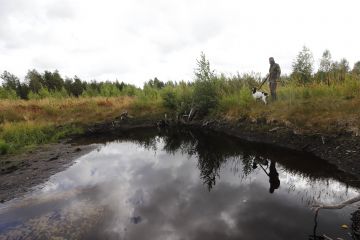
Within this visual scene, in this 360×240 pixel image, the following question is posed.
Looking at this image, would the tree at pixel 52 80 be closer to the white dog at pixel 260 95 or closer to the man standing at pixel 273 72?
the white dog at pixel 260 95

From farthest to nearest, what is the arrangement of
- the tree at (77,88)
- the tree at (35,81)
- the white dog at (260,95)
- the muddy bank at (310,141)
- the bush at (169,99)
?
the tree at (77,88) → the tree at (35,81) → the bush at (169,99) → the white dog at (260,95) → the muddy bank at (310,141)

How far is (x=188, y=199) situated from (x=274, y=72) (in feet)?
28.9

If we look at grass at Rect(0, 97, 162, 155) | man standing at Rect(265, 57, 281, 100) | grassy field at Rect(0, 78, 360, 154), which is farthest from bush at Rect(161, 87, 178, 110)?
man standing at Rect(265, 57, 281, 100)

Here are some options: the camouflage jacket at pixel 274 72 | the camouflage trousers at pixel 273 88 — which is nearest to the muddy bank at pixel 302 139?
the camouflage trousers at pixel 273 88

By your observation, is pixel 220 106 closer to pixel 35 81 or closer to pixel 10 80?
pixel 35 81

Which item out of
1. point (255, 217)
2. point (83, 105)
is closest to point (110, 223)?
point (255, 217)

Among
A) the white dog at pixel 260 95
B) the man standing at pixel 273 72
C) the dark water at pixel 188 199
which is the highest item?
the man standing at pixel 273 72

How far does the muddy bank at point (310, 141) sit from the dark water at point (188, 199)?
0.41 metres

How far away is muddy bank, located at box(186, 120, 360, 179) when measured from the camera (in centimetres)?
749

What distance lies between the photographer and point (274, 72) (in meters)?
12.7

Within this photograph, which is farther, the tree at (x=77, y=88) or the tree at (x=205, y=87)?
the tree at (x=77, y=88)

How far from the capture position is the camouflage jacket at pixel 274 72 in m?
12.7

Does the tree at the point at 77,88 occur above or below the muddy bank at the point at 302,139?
above

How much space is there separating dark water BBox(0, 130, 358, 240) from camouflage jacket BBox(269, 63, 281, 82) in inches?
170
